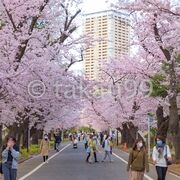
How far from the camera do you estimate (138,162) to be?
12875 millimetres

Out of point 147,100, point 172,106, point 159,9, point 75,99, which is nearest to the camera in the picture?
point 159,9

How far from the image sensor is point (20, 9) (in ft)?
81.0

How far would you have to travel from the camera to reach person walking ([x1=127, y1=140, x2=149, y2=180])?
12844 mm

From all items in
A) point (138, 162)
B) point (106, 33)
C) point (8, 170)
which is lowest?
point (8, 170)

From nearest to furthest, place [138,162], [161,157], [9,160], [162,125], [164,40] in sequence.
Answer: [9,160], [138,162], [161,157], [164,40], [162,125]

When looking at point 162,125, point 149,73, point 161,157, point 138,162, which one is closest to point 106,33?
point 149,73

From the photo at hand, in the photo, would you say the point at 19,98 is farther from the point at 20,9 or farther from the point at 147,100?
the point at 147,100

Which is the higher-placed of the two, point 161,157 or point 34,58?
point 34,58

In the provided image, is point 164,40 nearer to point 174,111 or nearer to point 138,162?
point 174,111

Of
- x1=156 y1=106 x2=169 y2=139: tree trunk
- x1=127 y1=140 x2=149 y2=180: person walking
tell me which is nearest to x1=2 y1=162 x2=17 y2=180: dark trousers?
x1=127 y1=140 x2=149 y2=180: person walking

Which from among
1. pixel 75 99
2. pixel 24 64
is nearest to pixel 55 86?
pixel 75 99

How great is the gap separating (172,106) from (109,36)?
45.6ft

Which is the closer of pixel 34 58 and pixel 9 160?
pixel 9 160

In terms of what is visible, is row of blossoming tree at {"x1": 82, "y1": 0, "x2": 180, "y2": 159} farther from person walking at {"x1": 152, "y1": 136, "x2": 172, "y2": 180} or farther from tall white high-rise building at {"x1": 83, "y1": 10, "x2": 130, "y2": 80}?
person walking at {"x1": 152, "y1": 136, "x2": 172, "y2": 180}
